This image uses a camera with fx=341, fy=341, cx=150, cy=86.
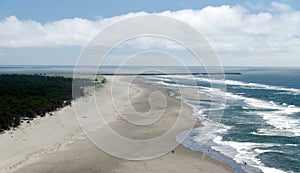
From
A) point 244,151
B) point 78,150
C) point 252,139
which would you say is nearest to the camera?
point 78,150

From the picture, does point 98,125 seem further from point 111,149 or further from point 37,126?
point 111,149

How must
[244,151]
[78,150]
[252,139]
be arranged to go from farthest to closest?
[252,139]
[244,151]
[78,150]

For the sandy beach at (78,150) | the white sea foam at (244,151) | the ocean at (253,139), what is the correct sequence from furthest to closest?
the ocean at (253,139) → the white sea foam at (244,151) → the sandy beach at (78,150)

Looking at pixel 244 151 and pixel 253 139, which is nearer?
pixel 244 151

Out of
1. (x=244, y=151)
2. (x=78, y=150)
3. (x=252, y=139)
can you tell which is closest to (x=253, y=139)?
(x=252, y=139)

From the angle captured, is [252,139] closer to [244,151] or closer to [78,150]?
[244,151]

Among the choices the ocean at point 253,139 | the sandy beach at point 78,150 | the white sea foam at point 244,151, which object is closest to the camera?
the sandy beach at point 78,150

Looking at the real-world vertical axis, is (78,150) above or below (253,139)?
below

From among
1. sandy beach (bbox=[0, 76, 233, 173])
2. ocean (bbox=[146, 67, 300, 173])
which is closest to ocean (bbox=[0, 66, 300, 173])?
ocean (bbox=[146, 67, 300, 173])

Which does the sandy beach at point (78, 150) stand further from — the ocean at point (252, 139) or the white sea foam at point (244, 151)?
the white sea foam at point (244, 151)

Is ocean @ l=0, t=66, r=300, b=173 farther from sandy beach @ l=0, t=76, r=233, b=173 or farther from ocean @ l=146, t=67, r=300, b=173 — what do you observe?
sandy beach @ l=0, t=76, r=233, b=173

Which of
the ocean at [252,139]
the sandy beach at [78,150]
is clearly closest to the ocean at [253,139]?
the ocean at [252,139]

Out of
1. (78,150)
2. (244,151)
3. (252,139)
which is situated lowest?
(78,150)
